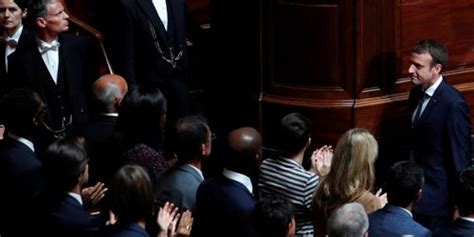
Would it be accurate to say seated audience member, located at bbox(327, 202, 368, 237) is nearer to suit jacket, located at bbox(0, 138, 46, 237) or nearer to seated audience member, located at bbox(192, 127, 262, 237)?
seated audience member, located at bbox(192, 127, 262, 237)

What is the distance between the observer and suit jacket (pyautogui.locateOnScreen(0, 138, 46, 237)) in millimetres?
6484

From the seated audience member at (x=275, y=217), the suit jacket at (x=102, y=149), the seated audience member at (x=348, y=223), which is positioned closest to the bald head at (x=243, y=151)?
the seated audience member at (x=275, y=217)

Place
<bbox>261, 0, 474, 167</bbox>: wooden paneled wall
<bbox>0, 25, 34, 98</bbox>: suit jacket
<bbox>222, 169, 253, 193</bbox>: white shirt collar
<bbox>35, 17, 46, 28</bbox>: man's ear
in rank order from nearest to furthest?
<bbox>222, 169, 253, 193</bbox>: white shirt collar
<bbox>35, 17, 46, 28</bbox>: man's ear
<bbox>0, 25, 34, 98</bbox>: suit jacket
<bbox>261, 0, 474, 167</bbox>: wooden paneled wall

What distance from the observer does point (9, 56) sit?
7.90 m

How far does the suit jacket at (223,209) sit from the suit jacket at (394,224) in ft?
1.82

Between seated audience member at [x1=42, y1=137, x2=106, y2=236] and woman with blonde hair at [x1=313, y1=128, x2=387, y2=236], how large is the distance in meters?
1.07

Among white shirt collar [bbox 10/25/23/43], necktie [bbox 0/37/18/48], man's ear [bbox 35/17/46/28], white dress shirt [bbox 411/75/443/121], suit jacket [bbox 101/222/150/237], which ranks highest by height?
man's ear [bbox 35/17/46/28]

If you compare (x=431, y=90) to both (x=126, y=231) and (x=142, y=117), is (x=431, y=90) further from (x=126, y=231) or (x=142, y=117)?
(x=126, y=231)

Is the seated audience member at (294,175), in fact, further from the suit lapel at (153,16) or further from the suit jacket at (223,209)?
the suit lapel at (153,16)

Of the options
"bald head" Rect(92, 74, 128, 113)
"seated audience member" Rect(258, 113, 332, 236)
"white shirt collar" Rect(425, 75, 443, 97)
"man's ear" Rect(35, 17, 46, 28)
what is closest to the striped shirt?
"seated audience member" Rect(258, 113, 332, 236)

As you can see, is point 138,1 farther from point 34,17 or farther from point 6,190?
point 6,190

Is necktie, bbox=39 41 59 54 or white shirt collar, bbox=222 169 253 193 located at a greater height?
necktie, bbox=39 41 59 54

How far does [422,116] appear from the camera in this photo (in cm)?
760

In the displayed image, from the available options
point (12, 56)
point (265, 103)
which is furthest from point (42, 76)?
point (265, 103)
